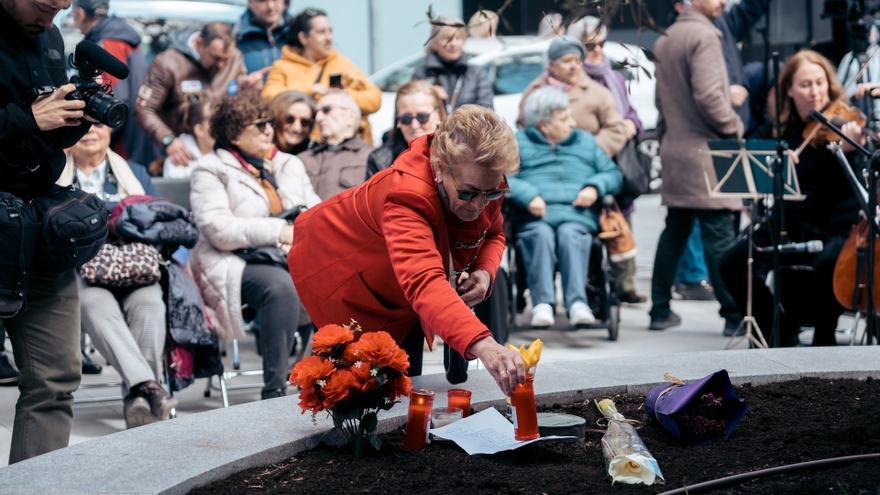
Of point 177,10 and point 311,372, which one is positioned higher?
point 177,10

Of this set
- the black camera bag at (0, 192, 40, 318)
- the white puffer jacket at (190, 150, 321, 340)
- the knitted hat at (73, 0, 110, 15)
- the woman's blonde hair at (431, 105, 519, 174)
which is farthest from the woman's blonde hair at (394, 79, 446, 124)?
the woman's blonde hair at (431, 105, 519, 174)

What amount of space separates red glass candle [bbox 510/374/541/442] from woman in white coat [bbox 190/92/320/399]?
9.28ft

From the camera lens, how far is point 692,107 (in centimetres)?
884

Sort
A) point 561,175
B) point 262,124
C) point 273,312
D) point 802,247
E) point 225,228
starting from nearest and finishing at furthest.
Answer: point 273,312 → point 225,228 → point 262,124 → point 802,247 → point 561,175

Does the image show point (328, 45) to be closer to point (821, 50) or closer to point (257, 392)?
point (257, 392)

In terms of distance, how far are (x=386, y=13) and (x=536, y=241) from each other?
952 cm

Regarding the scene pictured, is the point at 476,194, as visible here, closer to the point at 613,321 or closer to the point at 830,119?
the point at 830,119

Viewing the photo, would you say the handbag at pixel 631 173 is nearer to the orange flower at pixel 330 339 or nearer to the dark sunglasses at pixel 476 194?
the dark sunglasses at pixel 476 194

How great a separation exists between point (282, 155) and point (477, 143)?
12.2 ft

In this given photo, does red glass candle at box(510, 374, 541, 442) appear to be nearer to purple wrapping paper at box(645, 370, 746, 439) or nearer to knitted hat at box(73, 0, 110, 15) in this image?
purple wrapping paper at box(645, 370, 746, 439)

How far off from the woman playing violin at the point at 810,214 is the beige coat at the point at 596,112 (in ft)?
4.90

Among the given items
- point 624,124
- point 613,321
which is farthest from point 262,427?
point 624,124

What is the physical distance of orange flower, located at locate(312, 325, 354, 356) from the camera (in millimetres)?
3609

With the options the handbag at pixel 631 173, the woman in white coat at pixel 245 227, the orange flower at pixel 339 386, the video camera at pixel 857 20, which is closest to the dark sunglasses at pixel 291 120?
the woman in white coat at pixel 245 227
